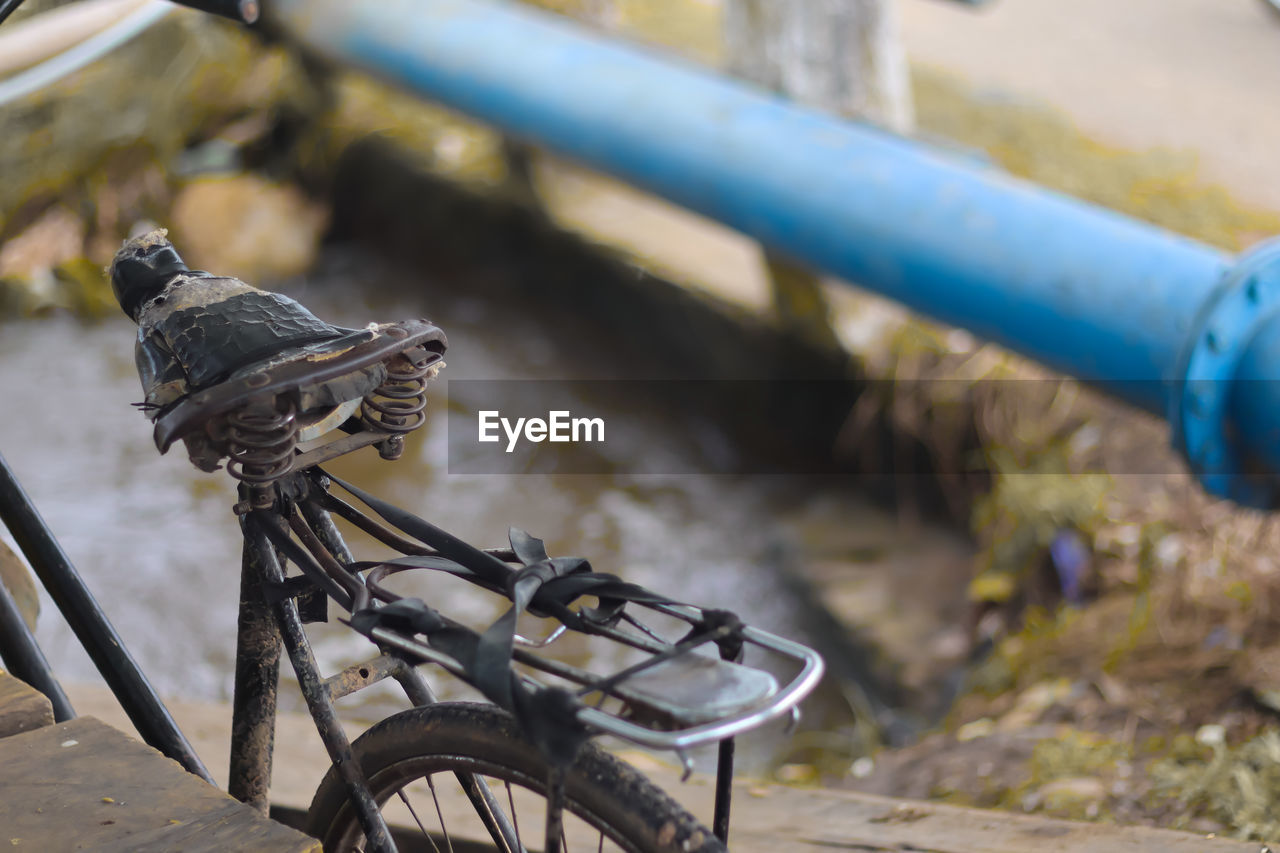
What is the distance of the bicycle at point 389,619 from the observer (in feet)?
2.81

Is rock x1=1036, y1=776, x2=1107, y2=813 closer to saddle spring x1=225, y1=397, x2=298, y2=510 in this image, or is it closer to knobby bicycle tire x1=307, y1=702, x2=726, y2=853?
knobby bicycle tire x1=307, y1=702, x2=726, y2=853

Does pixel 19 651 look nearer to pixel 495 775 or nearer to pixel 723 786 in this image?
pixel 495 775

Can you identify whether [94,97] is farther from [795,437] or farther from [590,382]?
[795,437]

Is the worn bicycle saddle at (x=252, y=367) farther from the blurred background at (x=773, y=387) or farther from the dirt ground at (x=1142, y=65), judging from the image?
the dirt ground at (x=1142, y=65)

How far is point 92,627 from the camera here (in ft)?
4.17

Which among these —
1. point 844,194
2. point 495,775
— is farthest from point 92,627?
point 844,194

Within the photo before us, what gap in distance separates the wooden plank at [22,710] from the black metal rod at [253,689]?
26 centimetres

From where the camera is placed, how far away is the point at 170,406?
3.38 ft

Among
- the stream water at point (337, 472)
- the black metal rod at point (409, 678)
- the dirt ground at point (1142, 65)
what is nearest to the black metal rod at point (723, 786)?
the black metal rod at point (409, 678)

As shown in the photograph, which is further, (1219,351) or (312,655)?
(1219,351)

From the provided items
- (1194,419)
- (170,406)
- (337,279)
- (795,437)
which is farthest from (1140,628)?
(337,279)

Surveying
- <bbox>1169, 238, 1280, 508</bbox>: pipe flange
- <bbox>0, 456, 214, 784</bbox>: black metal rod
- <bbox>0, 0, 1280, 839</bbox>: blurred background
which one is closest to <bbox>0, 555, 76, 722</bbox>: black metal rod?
<bbox>0, 456, 214, 784</bbox>: black metal rod

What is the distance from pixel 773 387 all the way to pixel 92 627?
2.95 metres

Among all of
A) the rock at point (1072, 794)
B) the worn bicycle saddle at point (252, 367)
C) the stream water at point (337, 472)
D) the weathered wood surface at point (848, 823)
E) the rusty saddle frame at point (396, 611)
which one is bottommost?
the stream water at point (337, 472)
